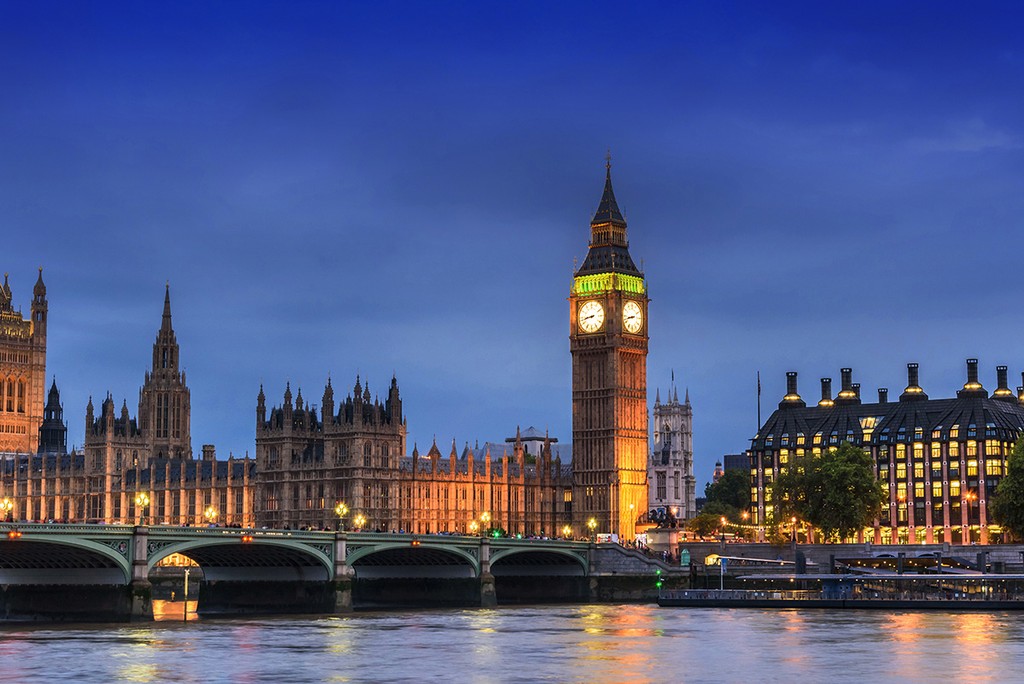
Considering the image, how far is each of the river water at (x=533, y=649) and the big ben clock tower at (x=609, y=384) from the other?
6771 centimetres

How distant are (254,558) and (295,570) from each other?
3.60 m

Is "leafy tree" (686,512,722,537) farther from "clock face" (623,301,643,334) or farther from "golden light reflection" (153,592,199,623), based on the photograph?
"golden light reflection" (153,592,199,623)

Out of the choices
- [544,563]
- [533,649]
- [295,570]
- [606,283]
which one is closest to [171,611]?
[295,570]

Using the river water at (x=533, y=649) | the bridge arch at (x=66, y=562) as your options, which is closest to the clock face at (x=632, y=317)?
the river water at (x=533, y=649)

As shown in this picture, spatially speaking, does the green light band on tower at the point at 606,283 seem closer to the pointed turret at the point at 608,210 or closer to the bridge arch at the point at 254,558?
the pointed turret at the point at 608,210

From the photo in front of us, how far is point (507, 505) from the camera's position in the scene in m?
179

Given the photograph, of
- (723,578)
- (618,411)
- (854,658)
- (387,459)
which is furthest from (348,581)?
(618,411)

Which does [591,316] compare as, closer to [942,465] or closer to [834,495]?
[834,495]

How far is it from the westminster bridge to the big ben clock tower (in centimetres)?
3701

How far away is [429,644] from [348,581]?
2874 cm

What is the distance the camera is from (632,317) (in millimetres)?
183125

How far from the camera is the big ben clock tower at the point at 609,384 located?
17850 cm

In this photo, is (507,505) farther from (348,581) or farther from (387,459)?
(348,581)

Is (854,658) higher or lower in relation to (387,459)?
lower
